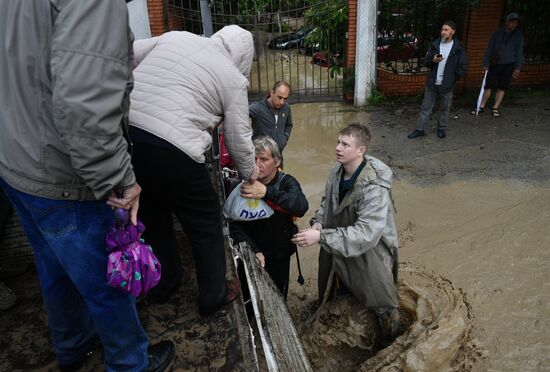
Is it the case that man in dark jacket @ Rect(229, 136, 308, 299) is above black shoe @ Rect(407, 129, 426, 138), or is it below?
above

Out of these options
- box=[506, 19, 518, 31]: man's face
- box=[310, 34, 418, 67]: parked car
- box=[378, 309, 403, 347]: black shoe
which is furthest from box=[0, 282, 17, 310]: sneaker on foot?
box=[310, 34, 418, 67]: parked car

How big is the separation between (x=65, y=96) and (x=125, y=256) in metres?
0.63

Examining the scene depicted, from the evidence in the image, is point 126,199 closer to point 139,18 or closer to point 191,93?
point 191,93

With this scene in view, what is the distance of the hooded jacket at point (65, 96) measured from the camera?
4.54ft

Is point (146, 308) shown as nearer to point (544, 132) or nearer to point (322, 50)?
point (544, 132)

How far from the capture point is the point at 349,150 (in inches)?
109

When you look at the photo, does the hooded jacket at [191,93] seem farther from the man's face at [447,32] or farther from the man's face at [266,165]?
the man's face at [447,32]

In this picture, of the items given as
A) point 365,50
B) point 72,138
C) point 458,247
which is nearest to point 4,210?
point 72,138

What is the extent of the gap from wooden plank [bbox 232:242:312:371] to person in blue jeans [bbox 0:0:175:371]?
1.83ft

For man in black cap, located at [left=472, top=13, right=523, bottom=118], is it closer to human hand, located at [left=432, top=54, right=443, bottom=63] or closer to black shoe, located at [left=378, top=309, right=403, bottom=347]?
human hand, located at [left=432, top=54, right=443, bottom=63]

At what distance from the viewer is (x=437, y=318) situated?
3141mm

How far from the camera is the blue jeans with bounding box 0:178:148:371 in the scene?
5.49ft

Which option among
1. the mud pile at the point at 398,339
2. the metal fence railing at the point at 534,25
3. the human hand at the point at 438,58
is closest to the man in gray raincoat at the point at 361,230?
the mud pile at the point at 398,339

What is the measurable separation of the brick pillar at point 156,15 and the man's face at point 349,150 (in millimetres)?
7222
